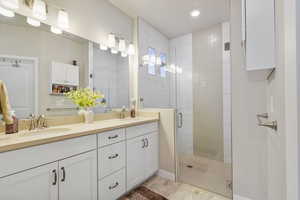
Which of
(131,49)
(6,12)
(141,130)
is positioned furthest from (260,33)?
(6,12)

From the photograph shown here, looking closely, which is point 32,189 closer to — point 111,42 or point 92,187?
point 92,187

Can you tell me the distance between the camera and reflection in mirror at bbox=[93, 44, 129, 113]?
2071 millimetres

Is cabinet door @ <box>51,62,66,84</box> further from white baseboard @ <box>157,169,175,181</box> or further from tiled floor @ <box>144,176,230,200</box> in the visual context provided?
white baseboard @ <box>157,169,175,181</box>

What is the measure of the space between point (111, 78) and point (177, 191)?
1.77 metres

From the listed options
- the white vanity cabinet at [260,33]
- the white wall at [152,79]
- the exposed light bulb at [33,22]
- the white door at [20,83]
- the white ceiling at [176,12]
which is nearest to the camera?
the white vanity cabinet at [260,33]

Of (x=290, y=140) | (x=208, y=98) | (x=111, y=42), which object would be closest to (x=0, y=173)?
(x=290, y=140)

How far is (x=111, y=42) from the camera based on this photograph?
2.25 m

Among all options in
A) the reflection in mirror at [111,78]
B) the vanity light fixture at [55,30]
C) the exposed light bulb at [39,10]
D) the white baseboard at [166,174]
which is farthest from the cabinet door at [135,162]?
the exposed light bulb at [39,10]

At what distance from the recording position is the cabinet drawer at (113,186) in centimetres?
139

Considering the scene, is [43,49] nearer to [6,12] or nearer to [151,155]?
[6,12]

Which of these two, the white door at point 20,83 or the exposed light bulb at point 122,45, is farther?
the exposed light bulb at point 122,45

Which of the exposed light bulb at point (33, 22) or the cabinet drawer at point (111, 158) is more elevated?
the exposed light bulb at point (33, 22)

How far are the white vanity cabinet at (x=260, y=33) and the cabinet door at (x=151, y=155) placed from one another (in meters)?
1.42

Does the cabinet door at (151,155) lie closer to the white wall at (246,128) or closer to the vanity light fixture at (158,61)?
the white wall at (246,128)
